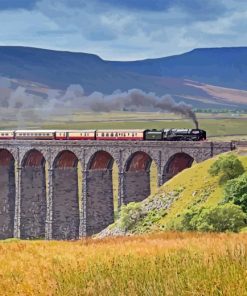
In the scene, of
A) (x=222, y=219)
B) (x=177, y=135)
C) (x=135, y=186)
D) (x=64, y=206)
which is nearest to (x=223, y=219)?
(x=222, y=219)

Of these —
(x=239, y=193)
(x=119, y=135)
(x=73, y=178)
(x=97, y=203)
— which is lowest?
(x=97, y=203)

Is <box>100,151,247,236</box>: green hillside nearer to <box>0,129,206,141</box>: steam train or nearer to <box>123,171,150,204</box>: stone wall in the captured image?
<box>0,129,206,141</box>: steam train

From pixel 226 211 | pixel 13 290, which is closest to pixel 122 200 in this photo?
pixel 226 211

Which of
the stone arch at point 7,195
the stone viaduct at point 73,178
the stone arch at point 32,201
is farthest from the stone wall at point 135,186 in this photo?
the stone arch at point 7,195

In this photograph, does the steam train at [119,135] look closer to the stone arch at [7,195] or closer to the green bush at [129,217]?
the stone arch at [7,195]

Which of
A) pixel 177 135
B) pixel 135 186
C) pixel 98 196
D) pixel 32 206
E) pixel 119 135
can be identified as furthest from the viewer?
pixel 32 206

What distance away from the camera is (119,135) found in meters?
69.1

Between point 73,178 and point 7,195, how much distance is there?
11.6 metres

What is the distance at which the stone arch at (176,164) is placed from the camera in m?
63.5

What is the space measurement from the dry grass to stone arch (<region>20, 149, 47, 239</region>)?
61686mm

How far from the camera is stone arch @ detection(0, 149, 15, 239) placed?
8044 centimetres

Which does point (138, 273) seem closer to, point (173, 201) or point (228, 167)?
point (228, 167)

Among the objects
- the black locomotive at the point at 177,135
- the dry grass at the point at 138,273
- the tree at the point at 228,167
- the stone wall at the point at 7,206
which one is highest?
the black locomotive at the point at 177,135

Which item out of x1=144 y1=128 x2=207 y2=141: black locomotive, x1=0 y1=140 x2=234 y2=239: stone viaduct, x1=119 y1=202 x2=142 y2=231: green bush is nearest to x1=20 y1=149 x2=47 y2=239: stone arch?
x1=0 y1=140 x2=234 y2=239: stone viaduct
